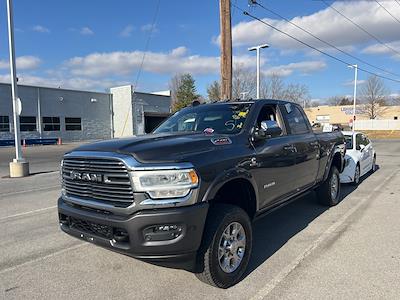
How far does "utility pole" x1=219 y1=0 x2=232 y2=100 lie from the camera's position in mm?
12688

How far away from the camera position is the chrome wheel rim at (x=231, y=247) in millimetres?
3701

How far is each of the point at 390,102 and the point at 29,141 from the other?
83.3 metres

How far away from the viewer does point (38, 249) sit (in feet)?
16.1

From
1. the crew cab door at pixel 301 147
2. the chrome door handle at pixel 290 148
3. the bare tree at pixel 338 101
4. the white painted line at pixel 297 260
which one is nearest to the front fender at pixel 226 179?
the white painted line at pixel 297 260

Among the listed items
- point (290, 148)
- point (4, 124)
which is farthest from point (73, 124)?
point (290, 148)

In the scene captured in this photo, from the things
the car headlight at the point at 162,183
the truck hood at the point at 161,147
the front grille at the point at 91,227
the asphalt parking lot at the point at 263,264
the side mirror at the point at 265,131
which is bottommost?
the asphalt parking lot at the point at 263,264

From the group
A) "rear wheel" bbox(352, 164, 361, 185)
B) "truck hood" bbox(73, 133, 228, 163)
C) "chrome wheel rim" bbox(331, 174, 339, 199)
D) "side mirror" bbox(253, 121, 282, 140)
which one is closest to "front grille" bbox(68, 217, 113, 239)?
"truck hood" bbox(73, 133, 228, 163)

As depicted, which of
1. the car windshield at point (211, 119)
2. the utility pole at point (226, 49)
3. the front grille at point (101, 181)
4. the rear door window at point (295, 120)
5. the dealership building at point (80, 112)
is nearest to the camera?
the front grille at point (101, 181)

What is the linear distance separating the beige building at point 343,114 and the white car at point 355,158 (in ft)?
236

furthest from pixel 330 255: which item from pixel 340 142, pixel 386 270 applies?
pixel 340 142

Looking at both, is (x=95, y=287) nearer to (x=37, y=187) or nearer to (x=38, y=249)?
(x=38, y=249)

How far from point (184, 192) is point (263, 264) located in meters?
1.67

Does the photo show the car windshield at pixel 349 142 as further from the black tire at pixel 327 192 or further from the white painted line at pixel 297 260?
the white painted line at pixel 297 260

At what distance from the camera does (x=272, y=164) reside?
15.1ft
